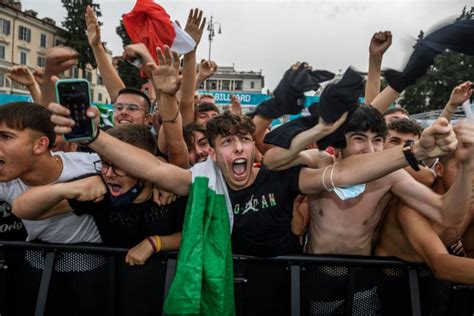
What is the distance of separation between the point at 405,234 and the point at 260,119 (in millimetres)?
1081

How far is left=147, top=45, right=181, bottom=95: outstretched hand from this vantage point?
2146mm

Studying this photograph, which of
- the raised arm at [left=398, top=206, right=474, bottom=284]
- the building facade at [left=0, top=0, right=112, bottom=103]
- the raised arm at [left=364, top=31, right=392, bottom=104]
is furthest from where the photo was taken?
the building facade at [left=0, top=0, right=112, bottom=103]

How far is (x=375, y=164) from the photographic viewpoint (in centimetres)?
199

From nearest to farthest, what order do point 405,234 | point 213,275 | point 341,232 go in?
point 213,275, point 405,234, point 341,232

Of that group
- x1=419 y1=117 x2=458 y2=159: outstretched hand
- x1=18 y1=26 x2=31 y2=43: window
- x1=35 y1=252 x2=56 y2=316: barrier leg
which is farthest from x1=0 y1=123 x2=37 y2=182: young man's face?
x1=18 y1=26 x2=31 y2=43: window

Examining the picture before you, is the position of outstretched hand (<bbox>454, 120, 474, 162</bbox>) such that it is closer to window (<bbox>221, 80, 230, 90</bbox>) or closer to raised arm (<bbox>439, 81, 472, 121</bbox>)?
raised arm (<bbox>439, 81, 472, 121</bbox>)

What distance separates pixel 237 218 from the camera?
2.16 metres

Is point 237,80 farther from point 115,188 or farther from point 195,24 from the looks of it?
point 115,188

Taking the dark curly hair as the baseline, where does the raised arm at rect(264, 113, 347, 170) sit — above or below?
below

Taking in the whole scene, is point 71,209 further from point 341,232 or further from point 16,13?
point 16,13

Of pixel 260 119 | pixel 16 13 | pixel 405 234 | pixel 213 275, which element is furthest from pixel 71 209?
pixel 16 13

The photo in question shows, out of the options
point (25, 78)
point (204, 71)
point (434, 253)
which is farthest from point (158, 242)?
point (204, 71)

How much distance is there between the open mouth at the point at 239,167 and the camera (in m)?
2.29

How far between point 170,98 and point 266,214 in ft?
2.67
